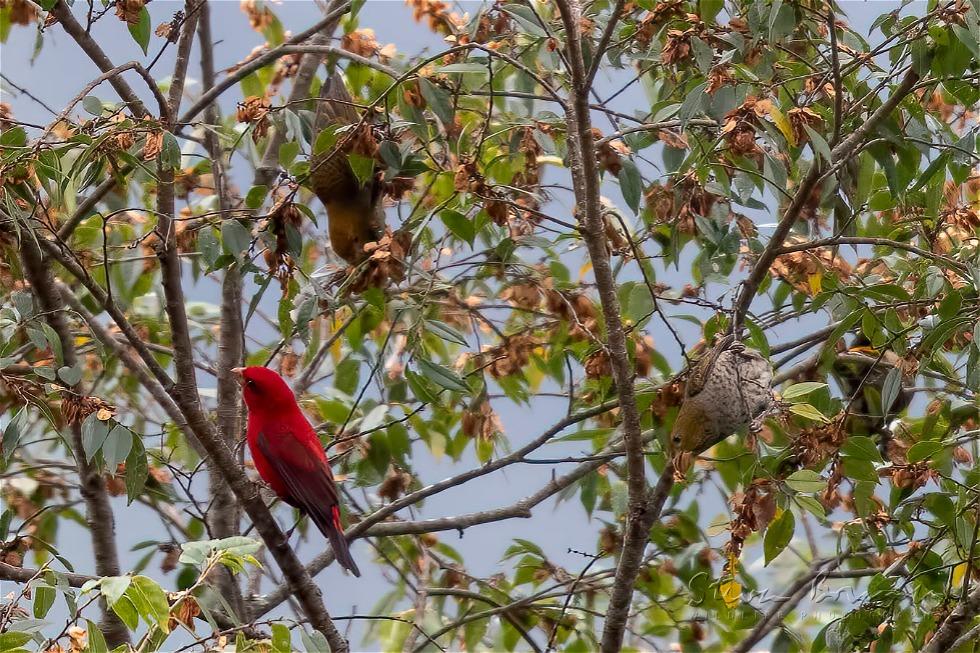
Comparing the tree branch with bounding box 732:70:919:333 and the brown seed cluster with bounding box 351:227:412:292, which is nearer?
the tree branch with bounding box 732:70:919:333

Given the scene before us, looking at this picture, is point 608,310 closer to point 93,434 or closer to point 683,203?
point 683,203

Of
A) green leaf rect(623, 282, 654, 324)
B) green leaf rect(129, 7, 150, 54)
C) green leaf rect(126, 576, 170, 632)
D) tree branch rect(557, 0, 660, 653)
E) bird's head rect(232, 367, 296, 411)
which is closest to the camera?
green leaf rect(126, 576, 170, 632)

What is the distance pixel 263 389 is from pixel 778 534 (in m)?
2.09

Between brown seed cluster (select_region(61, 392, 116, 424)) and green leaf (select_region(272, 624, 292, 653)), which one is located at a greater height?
brown seed cluster (select_region(61, 392, 116, 424))

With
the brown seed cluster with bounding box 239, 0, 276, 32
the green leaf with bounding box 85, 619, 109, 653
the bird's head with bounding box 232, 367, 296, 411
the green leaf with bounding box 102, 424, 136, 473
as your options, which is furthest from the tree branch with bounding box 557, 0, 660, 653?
the brown seed cluster with bounding box 239, 0, 276, 32

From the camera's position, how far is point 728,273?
4211 millimetres

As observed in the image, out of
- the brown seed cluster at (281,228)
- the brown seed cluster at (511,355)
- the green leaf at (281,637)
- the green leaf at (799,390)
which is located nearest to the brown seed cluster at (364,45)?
the brown seed cluster at (511,355)

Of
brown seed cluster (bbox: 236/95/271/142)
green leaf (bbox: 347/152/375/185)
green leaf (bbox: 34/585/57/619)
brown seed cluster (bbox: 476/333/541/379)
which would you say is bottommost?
green leaf (bbox: 34/585/57/619)

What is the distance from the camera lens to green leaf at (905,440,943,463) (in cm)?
309

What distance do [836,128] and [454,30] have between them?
1.84 meters

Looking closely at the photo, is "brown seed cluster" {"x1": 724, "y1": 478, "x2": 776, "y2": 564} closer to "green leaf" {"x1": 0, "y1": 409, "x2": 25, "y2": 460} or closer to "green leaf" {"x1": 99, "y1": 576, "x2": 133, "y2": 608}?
"green leaf" {"x1": 99, "y1": 576, "x2": 133, "y2": 608}

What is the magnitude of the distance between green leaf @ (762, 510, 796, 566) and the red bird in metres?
1.59

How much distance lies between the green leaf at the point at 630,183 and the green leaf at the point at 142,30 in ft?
4.49

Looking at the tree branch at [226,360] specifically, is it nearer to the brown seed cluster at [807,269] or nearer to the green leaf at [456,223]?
the green leaf at [456,223]
